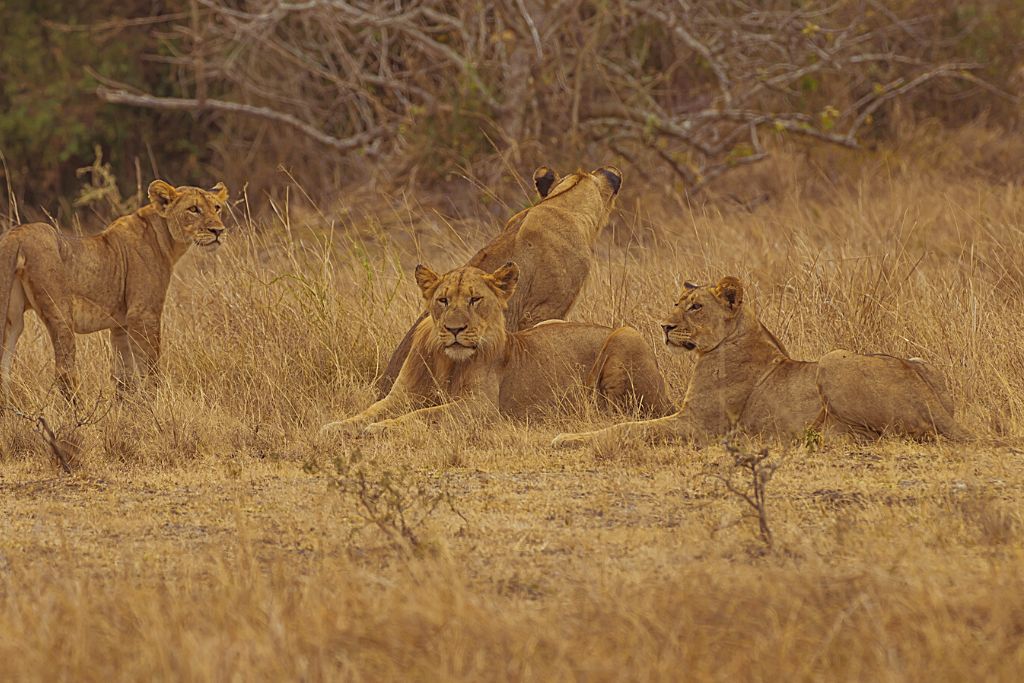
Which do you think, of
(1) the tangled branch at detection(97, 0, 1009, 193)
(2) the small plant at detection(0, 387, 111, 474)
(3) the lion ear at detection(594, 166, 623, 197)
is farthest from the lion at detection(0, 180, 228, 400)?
(1) the tangled branch at detection(97, 0, 1009, 193)

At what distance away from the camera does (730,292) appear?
6.46 m

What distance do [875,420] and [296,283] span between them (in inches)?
151

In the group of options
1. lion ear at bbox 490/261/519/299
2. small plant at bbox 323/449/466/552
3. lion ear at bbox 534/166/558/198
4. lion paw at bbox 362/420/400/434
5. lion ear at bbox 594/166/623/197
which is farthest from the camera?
lion ear at bbox 534/166/558/198

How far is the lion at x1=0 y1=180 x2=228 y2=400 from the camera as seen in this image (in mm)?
7289

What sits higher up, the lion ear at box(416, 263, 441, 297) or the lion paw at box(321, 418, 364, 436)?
the lion ear at box(416, 263, 441, 297)

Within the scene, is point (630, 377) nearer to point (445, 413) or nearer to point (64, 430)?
point (445, 413)

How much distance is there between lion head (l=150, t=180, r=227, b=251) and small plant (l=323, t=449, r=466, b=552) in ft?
7.53

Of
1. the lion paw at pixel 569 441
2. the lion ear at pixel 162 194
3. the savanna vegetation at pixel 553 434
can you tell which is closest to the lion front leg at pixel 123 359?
the savanna vegetation at pixel 553 434

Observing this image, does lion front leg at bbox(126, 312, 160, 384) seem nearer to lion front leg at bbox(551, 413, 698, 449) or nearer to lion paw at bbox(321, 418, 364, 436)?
lion paw at bbox(321, 418, 364, 436)

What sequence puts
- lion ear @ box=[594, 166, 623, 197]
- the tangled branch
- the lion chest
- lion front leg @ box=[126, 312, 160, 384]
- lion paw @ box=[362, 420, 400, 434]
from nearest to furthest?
lion paw @ box=[362, 420, 400, 434] < the lion chest < lion front leg @ box=[126, 312, 160, 384] < lion ear @ box=[594, 166, 623, 197] < the tangled branch

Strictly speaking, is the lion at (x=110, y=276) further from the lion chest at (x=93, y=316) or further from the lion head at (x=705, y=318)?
the lion head at (x=705, y=318)

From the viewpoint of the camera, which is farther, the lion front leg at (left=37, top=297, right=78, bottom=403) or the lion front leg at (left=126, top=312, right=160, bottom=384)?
the lion front leg at (left=126, top=312, right=160, bottom=384)

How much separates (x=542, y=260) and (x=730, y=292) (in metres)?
1.44

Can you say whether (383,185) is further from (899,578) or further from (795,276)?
(899,578)
